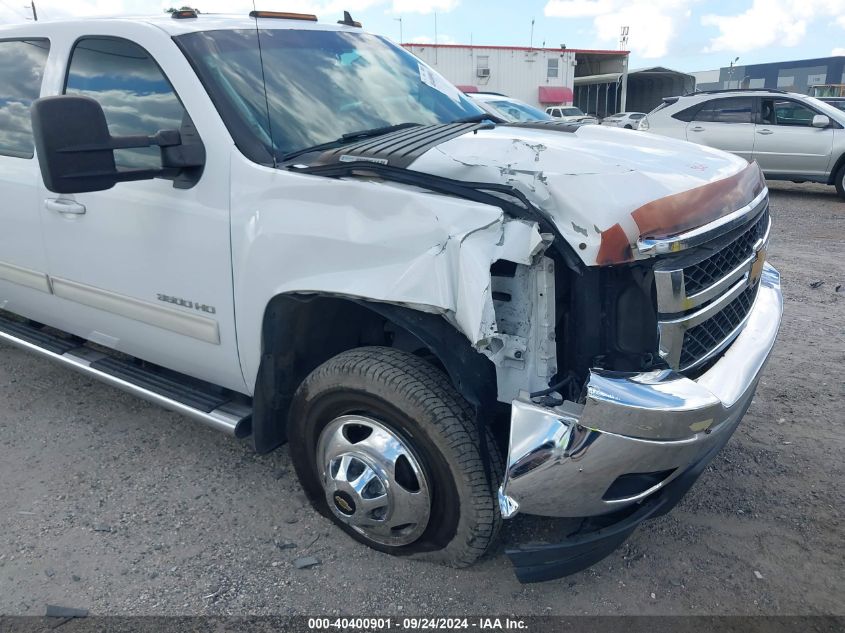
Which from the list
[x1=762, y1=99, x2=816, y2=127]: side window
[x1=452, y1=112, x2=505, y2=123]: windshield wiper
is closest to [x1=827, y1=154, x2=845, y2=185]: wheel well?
[x1=762, y1=99, x2=816, y2=127]: side window

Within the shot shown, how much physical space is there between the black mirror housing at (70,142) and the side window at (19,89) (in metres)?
1.39

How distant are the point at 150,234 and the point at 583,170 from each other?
1.81 m

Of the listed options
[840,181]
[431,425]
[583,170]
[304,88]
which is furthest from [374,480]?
Result: [840,181]

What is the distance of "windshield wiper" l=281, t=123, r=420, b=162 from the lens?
106 inches

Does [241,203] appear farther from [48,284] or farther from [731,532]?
[731,532]

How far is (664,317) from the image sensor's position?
7.02 feet

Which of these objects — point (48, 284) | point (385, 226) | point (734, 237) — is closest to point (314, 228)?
point (385, 226)

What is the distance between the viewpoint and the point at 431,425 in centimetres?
232

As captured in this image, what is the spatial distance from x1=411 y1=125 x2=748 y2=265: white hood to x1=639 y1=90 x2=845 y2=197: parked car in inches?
375

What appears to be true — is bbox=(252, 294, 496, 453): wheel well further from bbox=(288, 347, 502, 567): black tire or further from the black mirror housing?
the black mirror housing

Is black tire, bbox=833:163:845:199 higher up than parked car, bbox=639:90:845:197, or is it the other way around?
parked car, bbox=639:90:845:197

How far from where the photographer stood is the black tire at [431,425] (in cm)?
233

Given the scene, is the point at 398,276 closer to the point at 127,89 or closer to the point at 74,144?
the point at 74,144

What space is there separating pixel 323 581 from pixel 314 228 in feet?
4.35
